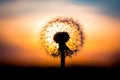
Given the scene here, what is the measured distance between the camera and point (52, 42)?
3248 inches

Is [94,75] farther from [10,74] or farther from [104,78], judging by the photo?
[10,74]

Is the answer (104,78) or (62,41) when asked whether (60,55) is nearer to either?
(62,41)

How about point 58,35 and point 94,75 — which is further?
point 94,75

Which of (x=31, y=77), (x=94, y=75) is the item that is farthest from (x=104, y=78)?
(x=31, y=77)

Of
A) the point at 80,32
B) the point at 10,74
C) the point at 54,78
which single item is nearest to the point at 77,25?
the point at 80,32

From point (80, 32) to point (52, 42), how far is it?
307 centimetres

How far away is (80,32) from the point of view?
82250 millimetres

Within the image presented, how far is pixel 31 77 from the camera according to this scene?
93125 mm

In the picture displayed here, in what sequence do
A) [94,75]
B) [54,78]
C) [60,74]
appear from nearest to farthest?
[60,74], [54,78], [94,75]

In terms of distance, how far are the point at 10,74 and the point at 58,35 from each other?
17049mm

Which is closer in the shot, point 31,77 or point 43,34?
point 43,34

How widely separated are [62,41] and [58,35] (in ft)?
2.56

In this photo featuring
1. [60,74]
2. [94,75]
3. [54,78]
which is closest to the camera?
[60,74]

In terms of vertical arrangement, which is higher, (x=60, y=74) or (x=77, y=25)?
(x=77, y=25)
